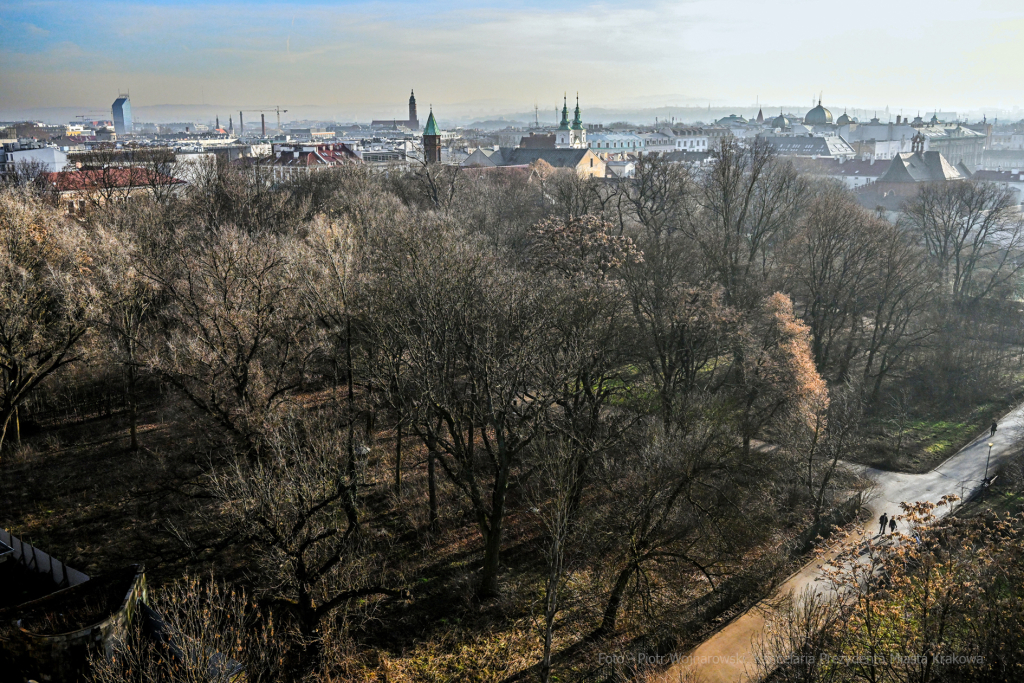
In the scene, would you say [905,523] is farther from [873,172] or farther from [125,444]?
[873,172]

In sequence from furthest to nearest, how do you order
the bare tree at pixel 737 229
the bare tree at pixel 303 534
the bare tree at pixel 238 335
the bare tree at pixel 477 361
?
the bare tree at pixel 737 229
the bare tree at pixel 238 335
the bare tree at pixel 477 361
the bare tree at pixel 303 534

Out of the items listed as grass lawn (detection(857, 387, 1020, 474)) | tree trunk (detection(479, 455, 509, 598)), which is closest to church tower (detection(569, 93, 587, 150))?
grass lawn (detection(857, 387, 1020, 474))

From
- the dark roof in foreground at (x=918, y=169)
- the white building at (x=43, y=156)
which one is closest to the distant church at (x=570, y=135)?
the dark roof in foreground at (x=918, y=169)

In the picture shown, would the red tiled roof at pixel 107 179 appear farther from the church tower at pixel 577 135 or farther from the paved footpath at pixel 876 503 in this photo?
the church tower at pixel 577 135

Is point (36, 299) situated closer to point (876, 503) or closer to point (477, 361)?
point (477, 361)

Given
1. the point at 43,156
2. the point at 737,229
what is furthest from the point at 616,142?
the point at 737,229

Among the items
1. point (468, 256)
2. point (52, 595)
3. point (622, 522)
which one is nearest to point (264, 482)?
point (52, 595)
